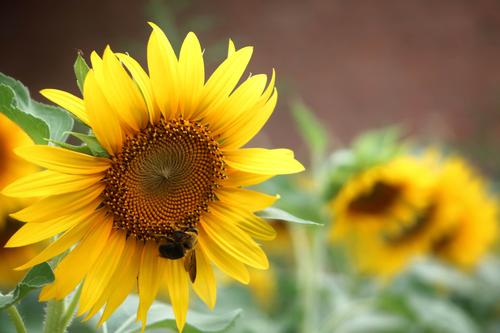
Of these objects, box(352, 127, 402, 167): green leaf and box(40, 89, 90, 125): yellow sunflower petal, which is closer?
box(40, 89, 90, 125): yellow sunflower petal

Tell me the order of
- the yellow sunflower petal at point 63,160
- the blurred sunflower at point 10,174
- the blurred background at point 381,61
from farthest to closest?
1. the blurred background at point 381,61
2. the blurred sunflower at point 10,174
3. the yellow sunflower petal at point 63,160

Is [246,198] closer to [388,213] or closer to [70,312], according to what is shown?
[70,312]

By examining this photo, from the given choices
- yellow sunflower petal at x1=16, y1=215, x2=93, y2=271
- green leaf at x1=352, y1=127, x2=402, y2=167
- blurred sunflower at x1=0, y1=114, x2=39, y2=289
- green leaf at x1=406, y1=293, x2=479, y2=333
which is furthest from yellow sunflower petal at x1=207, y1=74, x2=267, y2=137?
green leaf at x1=406, y1=293, x2=479, y2=333

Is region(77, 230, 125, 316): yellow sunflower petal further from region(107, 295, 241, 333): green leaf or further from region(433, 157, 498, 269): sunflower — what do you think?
region(433, 157, 498, 269): sunflower

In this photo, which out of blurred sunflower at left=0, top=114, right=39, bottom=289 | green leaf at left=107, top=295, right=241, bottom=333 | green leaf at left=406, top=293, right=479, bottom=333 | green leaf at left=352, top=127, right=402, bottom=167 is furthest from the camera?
green leaf at left=406, top=293, right=479, bottom=333

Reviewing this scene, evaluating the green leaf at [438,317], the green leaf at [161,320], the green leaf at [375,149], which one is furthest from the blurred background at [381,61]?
the green leaf at [161,320]

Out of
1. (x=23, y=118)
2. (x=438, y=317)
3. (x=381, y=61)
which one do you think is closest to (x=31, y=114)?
(x=23, y=118)

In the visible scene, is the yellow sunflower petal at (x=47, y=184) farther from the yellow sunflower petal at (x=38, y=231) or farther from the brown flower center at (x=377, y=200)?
the brown flower center at (x=377, y=200)
